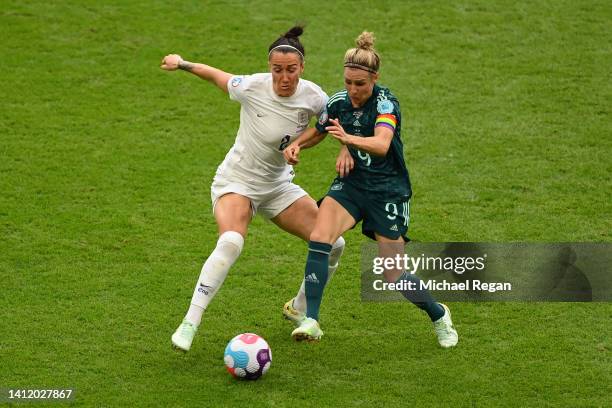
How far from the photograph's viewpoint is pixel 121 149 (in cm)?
1140

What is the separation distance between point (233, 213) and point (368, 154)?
109cm

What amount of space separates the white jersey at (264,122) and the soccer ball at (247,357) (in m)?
1.28

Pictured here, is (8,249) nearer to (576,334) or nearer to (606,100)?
(576,334)

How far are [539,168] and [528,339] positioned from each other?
3363 millimetres

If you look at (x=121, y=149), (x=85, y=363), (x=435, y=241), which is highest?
(x=121, y=149)

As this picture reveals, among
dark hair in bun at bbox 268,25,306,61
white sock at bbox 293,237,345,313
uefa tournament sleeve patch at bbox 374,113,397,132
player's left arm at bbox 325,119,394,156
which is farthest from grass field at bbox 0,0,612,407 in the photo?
dark hair in bun at bbox 268,25,306,61

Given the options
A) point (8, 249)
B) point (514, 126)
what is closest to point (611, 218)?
point (514, 126)

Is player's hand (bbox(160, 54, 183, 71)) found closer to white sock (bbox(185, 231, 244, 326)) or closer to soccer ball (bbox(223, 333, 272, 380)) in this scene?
white sock (bbox(185, 231, 244, 326))

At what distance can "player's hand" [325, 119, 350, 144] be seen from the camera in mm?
7352

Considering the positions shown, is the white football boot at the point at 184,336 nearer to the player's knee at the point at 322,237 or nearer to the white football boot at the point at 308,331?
the white football boot at the point at 308,331

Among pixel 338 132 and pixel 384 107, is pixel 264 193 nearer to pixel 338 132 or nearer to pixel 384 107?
pixel 338 132

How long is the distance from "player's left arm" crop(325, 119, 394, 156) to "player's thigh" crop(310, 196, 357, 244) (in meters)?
0.56

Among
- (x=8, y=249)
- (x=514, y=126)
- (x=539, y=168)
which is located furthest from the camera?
(x=514, y=126)

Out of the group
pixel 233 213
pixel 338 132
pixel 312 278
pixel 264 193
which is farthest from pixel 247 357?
pixel 338 132
